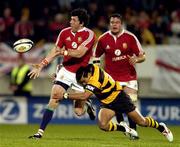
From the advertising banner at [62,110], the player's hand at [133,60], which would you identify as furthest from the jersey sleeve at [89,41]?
the advertising banner at [62,110]

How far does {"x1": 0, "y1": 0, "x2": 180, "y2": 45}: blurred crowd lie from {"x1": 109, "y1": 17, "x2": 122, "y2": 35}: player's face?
241 inches

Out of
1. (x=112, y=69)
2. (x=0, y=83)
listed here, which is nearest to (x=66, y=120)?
(x=0, y=83)

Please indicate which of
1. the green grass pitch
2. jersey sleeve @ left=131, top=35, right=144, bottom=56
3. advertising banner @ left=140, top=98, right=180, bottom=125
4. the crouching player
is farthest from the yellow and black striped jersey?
advertising banner @ left=140, top=98, right=180, bottom=125

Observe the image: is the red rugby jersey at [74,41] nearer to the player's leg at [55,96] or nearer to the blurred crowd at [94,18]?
the player's leg at [55,96]

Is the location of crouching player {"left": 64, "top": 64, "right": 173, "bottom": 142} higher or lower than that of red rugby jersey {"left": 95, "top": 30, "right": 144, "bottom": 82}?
lower

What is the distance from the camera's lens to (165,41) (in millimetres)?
22391

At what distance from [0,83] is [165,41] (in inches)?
174

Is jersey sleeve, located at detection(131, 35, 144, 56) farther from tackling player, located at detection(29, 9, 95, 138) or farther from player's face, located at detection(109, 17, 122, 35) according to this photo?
tackling player, located at detection(29, 9, 95, 138)

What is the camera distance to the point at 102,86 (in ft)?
43.6

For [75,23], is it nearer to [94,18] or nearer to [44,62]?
[44,62]

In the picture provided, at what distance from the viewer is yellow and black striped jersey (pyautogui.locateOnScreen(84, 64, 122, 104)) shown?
1304cm

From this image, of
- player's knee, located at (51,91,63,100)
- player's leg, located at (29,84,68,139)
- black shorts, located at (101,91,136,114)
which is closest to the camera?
black shorts, located at (101,91,136,114)

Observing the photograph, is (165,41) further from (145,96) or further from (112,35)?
(112,35)

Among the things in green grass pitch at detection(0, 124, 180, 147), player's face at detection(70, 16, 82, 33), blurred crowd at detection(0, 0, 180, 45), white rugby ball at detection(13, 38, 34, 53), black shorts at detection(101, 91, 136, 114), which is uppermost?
blurred crowd at detection(0, 0, 180, 45)
